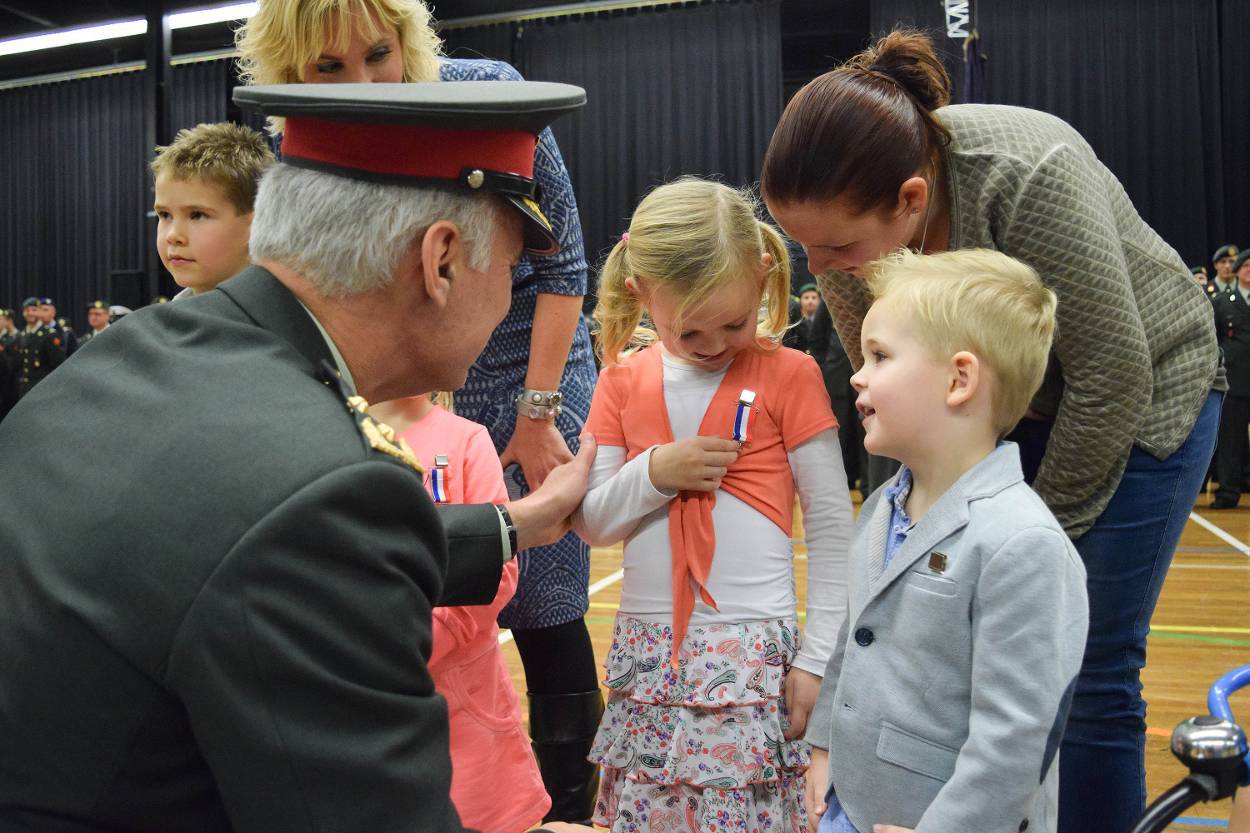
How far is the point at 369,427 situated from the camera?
0.87m

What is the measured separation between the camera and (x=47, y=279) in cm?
1666

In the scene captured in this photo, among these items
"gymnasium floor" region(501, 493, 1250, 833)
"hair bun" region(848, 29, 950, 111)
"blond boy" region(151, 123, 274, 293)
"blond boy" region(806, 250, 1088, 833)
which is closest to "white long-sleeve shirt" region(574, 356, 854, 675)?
"blond boy" region(806, 250, 1088, 833)

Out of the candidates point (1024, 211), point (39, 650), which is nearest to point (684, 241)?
point (1024, 211)

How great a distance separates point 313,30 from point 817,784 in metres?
1.31

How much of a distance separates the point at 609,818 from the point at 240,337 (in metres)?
1.17

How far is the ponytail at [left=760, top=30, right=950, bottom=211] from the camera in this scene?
57.3 inches

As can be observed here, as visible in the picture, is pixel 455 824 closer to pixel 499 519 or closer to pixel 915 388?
pixel 499 519

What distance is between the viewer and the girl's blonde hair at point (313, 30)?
5.60 feet

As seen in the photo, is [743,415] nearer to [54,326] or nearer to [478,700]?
[478,700]

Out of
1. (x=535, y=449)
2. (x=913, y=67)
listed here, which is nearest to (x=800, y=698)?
(x=535, y=449)

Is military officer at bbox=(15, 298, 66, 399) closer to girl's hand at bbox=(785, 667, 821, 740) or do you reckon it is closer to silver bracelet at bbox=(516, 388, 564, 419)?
silver bracelet at bbox=(516, 388, 564, 419)

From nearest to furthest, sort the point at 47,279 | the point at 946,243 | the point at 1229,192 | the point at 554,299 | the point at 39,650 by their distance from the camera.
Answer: the point at 39,650, the point at 946,243, the point at 554,299, the point at 1229,192, the point at 47,279

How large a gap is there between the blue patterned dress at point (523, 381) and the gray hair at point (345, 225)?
921 millimetres

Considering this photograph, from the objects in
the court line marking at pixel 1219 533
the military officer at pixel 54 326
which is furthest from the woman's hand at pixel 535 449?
the military officer at pixel 54 326
